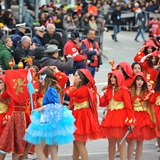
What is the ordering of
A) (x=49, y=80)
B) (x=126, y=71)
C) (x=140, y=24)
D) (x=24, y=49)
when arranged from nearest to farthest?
1. (x=49, y=80)
2. (x=126, y=71)
3. (x=24, y=49)
4. (x=140, y=24)

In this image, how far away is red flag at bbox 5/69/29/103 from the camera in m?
9.43

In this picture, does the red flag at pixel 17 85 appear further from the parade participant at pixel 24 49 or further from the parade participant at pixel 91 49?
the parade participant at pixel 91 49

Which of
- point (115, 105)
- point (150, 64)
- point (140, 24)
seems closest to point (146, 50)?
point (150, 64)

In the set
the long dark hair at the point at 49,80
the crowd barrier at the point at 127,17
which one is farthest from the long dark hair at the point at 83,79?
the crowd barrier at the point at 127,17

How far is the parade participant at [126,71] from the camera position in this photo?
34.5 feet

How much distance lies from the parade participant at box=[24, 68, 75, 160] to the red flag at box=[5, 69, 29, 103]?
0.58 metres

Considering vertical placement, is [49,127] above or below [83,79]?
below

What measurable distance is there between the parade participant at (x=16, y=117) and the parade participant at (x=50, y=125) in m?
0.48

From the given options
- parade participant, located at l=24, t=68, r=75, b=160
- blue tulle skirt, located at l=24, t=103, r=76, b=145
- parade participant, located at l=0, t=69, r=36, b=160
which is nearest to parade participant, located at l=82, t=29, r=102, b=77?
parade participant, located at l=0, t=69, r=36, b=160

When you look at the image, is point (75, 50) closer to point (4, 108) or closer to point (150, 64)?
point (150, 64)

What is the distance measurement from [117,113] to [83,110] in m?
0.54

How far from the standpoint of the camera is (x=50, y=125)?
879cm

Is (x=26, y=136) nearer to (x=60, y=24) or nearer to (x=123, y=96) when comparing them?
(x=123, y=96)

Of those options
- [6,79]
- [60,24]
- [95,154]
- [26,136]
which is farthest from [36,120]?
[60,24]
